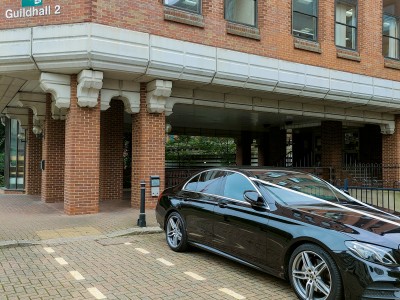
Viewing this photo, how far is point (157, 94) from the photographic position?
10.8m

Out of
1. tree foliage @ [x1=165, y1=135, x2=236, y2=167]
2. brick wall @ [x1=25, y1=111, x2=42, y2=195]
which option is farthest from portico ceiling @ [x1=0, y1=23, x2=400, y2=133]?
tree foliage @ [x1=165, y1=135, x2=236, y2=167]

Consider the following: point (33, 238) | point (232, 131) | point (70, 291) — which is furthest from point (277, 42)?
point (232, 131)

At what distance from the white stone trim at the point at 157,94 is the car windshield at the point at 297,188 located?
5.61 m

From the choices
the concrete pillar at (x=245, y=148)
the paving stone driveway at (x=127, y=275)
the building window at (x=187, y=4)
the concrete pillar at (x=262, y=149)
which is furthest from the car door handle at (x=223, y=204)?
the concrete pillar at (x=245, y=148)

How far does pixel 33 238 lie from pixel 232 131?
18.8 metres

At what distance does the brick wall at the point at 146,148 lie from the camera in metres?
11.0

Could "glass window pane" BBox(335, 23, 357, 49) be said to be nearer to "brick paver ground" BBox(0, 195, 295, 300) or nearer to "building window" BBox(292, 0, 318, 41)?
"building window" BBox(292, 0, 318, 41)

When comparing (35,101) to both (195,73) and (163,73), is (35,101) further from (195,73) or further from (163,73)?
(195,73)

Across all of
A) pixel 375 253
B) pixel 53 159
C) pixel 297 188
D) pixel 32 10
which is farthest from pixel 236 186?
pixel 53 159

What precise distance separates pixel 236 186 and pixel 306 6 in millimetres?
10294

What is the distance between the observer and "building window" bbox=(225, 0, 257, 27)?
12.3 metres

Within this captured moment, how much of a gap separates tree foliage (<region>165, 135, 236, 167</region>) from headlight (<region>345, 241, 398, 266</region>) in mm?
25247

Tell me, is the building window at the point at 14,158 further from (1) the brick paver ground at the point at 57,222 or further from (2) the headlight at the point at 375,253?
(2) the headlight at the point at 375,253

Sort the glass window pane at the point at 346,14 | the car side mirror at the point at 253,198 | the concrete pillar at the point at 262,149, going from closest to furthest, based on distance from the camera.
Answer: the car side mirror at the point at 253,198, the glass window pane at the point at 346,14, the concrete pillar at the point at 262,149
